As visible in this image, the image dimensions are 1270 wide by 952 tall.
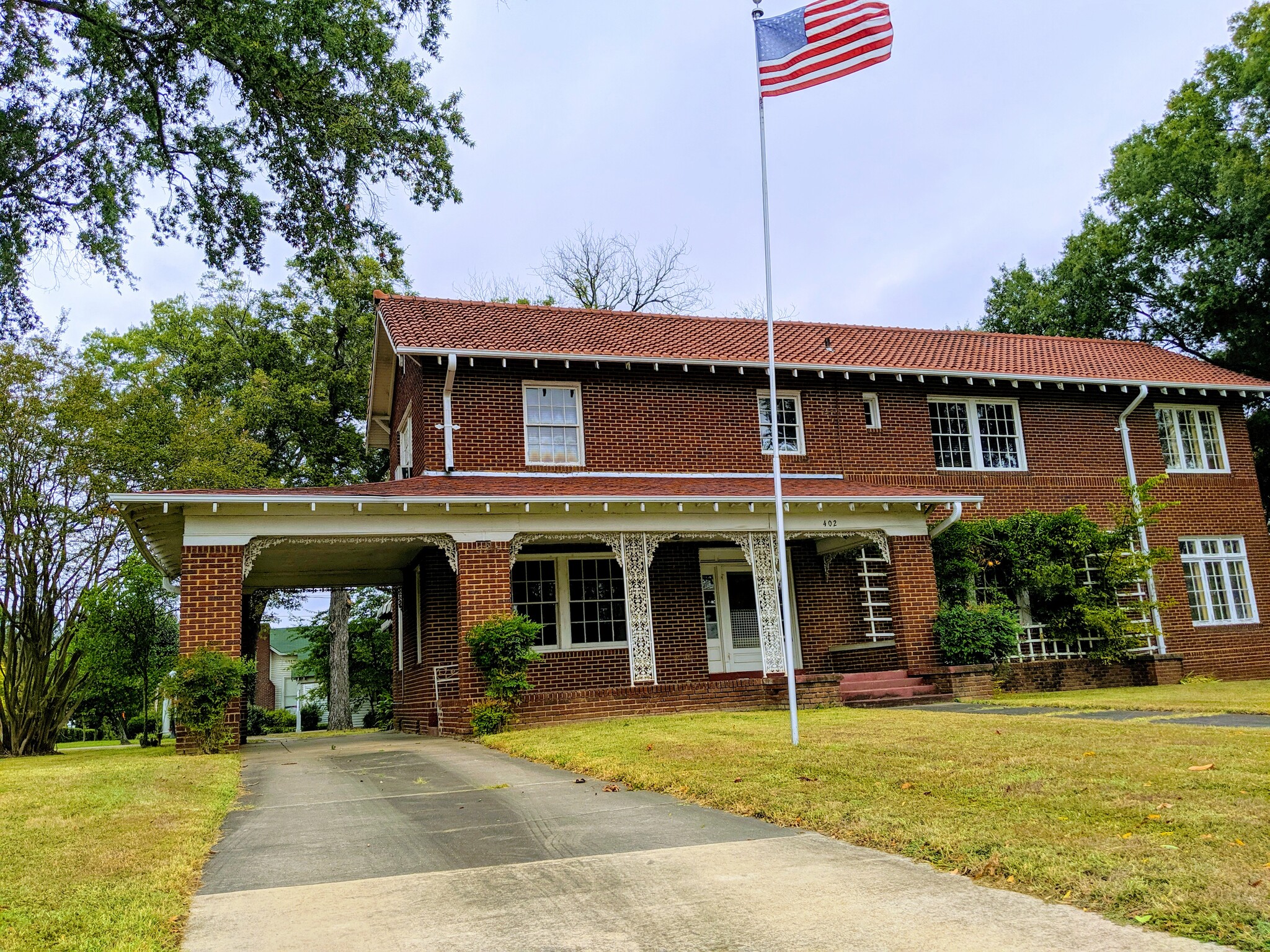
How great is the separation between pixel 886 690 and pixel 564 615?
216 inches

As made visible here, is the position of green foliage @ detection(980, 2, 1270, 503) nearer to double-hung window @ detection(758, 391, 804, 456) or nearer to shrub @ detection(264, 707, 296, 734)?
double-hung window @ detection(758, 391, 804, 456)

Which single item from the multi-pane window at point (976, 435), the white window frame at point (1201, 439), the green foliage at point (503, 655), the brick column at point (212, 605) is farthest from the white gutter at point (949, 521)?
the brick column at point (212, 605)

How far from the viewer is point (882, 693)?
1558 centimetres

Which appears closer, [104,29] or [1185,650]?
[104,29]

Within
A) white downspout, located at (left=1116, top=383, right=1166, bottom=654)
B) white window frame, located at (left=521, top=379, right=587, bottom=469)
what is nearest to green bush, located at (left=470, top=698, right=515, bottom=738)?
white window frame, located at (left=521, top=379, right=587, bottom=469)

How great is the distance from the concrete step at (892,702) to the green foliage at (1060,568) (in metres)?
2.94

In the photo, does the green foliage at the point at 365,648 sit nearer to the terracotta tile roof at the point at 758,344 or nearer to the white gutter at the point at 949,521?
the terracotta tile roof at the point at 758,344

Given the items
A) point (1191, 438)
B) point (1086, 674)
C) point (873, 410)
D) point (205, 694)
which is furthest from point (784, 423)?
point (205, 694)

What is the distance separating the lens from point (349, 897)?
4.63m

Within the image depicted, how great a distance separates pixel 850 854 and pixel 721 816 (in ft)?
4.56

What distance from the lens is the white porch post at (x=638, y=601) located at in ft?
50.9

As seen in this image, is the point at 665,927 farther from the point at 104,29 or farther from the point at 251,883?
the point at 104,29

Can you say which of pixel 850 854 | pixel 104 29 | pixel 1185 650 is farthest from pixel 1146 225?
pixel 850 854

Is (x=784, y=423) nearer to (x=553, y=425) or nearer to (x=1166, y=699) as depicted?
(x=553, y=425)
